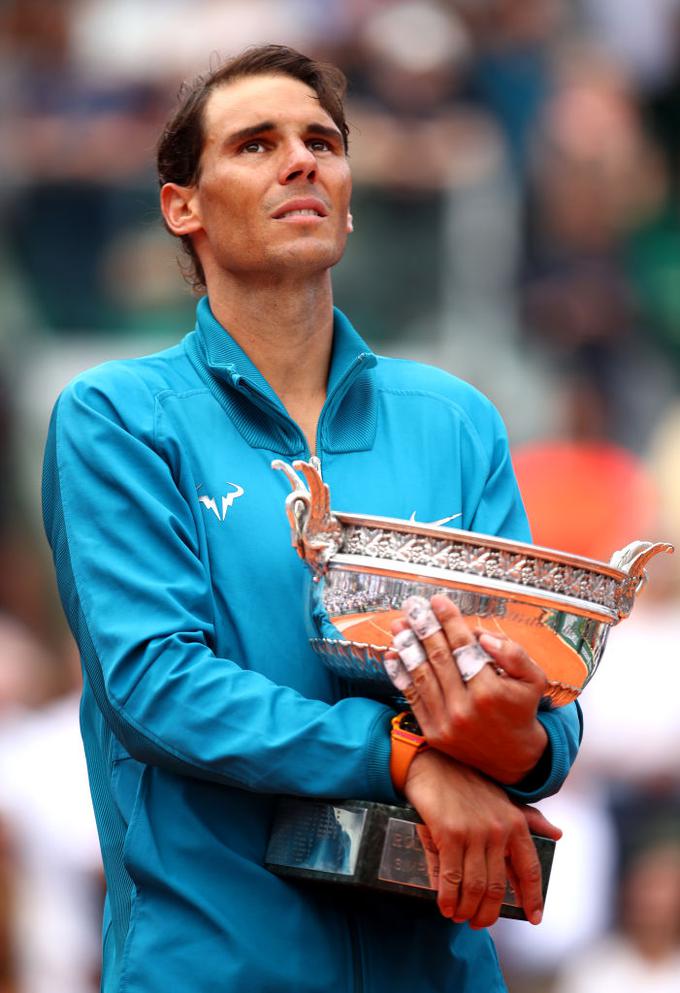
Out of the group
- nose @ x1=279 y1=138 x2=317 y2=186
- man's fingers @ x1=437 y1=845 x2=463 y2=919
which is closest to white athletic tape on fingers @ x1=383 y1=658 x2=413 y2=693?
man's fingers @ x1=437 y1=845 x2=463 y2=919

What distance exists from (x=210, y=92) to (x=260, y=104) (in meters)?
0.11

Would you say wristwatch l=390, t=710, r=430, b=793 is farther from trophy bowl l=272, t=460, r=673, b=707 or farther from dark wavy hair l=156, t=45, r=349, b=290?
dark wavy hair l=156, t=45, r=349, b=290

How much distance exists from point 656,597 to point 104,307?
7.96ft

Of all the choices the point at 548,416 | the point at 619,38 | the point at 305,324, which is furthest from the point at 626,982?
the point at 619,38

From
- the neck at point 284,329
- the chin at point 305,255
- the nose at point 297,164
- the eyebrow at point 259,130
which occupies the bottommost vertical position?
the neck at point 284,329

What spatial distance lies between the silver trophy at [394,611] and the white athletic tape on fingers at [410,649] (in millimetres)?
58

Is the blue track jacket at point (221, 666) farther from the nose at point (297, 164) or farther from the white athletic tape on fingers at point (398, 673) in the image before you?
the nose at point (297, 164)

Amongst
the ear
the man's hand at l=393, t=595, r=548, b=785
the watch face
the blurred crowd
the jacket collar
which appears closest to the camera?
the man's hand at l=393, t=595, r=548, b=785

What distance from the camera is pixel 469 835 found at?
2238 millimetres

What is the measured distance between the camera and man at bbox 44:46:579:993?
2268mm

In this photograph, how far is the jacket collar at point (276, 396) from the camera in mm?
2549

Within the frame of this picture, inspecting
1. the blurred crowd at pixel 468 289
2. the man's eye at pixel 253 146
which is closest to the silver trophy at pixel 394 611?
the man's eye at pixel 253 146

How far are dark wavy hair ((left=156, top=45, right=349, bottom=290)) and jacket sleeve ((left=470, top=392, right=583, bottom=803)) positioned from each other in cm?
56

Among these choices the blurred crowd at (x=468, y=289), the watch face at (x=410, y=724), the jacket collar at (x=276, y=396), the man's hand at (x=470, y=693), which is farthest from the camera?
the blurred crowd at (x=468, y=289)
